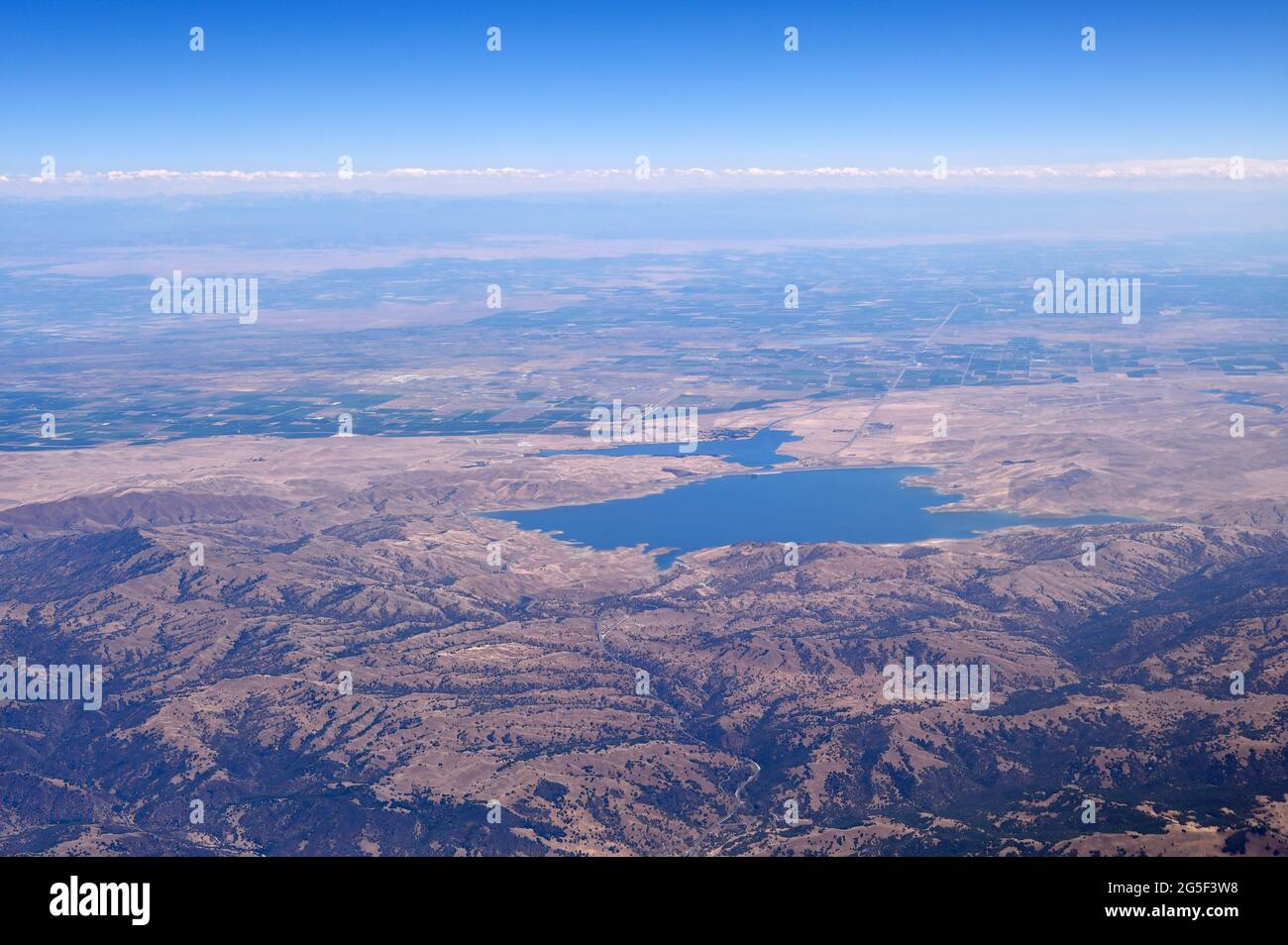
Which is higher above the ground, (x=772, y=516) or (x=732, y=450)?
(x=732, y=450)

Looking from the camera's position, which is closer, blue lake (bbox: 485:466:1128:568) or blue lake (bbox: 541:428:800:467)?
blue lake (bbox: 485:466:1128:568)

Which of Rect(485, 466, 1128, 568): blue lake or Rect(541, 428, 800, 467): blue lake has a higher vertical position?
Rect(541, 428, 800, 467): blue lake
